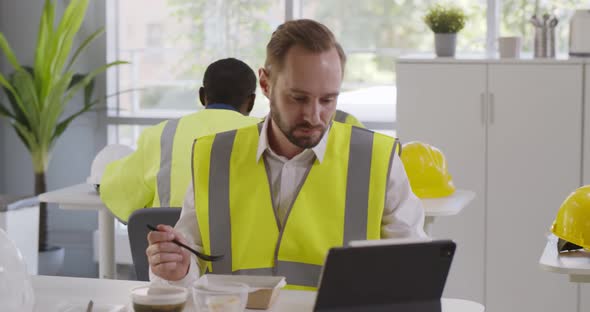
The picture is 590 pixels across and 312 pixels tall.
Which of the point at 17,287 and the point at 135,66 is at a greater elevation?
the point at 135,66

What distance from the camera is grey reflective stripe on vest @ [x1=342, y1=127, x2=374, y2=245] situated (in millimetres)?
2498

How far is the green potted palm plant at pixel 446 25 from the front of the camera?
532 cm

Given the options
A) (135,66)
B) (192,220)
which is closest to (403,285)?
(192,220)

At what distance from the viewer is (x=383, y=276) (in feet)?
5.85

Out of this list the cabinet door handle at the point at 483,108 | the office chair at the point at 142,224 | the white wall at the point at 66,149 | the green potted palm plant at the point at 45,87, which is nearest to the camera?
the office chair at the point at 142,224

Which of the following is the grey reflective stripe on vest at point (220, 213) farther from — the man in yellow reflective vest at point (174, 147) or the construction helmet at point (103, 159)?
the construction helmet at point (103, 159)

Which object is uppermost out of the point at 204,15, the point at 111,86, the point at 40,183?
the point at 204,15

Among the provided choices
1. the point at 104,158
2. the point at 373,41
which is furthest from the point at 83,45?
the point at 104,158

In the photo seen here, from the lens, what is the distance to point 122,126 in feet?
22.0

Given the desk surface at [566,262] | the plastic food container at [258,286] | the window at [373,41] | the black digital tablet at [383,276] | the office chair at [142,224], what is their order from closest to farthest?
the black digital tablet at [383,276]
the plastic food container at [258,286]
the desk surface at [566,262]
the office chair at [142,224]
the window at [373,41]

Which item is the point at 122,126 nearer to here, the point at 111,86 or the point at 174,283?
the point at 111,86

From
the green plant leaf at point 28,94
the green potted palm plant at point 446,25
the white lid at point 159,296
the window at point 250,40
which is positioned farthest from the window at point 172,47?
the white lid at point 159,296

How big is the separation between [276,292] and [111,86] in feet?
15.1

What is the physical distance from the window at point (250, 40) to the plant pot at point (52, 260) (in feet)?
2.61
